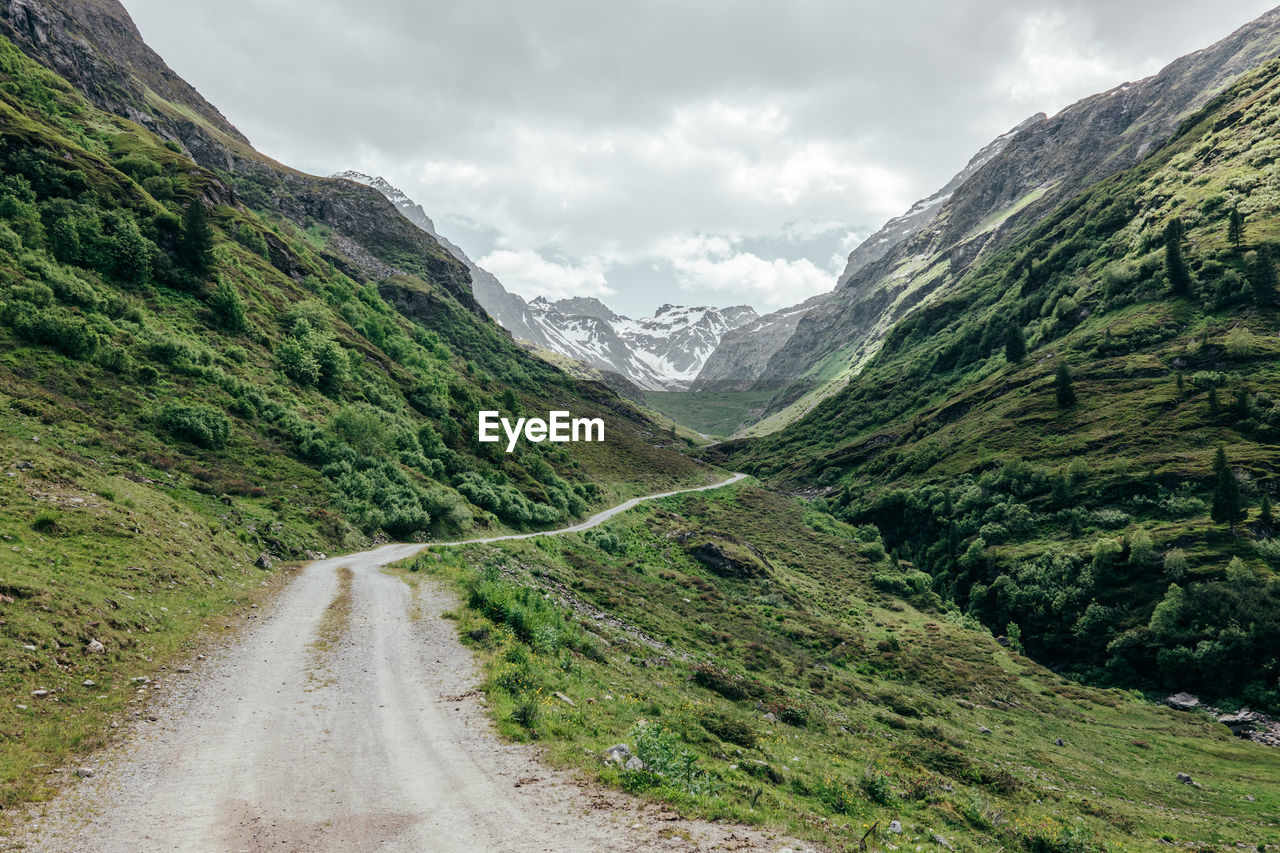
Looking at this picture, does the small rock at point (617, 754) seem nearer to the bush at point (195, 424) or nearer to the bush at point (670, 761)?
the bush at point (670, 761)

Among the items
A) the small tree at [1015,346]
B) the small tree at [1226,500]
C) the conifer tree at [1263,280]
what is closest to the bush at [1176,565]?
the small tree at [1226,500]

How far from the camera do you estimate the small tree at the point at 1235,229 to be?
91.2m

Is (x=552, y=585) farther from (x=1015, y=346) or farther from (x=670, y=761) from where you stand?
(x=1015, y=346)

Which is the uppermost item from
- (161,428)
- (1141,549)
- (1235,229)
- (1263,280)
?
(1235,229)

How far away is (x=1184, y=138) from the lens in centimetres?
14225

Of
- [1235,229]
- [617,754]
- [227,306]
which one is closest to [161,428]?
[227,306]

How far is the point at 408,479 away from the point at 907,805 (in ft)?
150

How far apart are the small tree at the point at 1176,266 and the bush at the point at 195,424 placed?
143 m

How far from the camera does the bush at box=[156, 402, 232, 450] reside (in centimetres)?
3494

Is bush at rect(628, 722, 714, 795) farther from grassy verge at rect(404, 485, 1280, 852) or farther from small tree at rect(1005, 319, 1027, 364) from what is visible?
small tree at rect(1005, 319, 1027, 364)

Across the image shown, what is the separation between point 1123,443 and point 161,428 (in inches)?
3947

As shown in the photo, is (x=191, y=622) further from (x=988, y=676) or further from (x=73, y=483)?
(x=988, y=676)

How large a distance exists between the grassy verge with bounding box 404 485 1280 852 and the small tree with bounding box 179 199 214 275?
50179 mm

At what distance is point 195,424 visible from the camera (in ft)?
117
